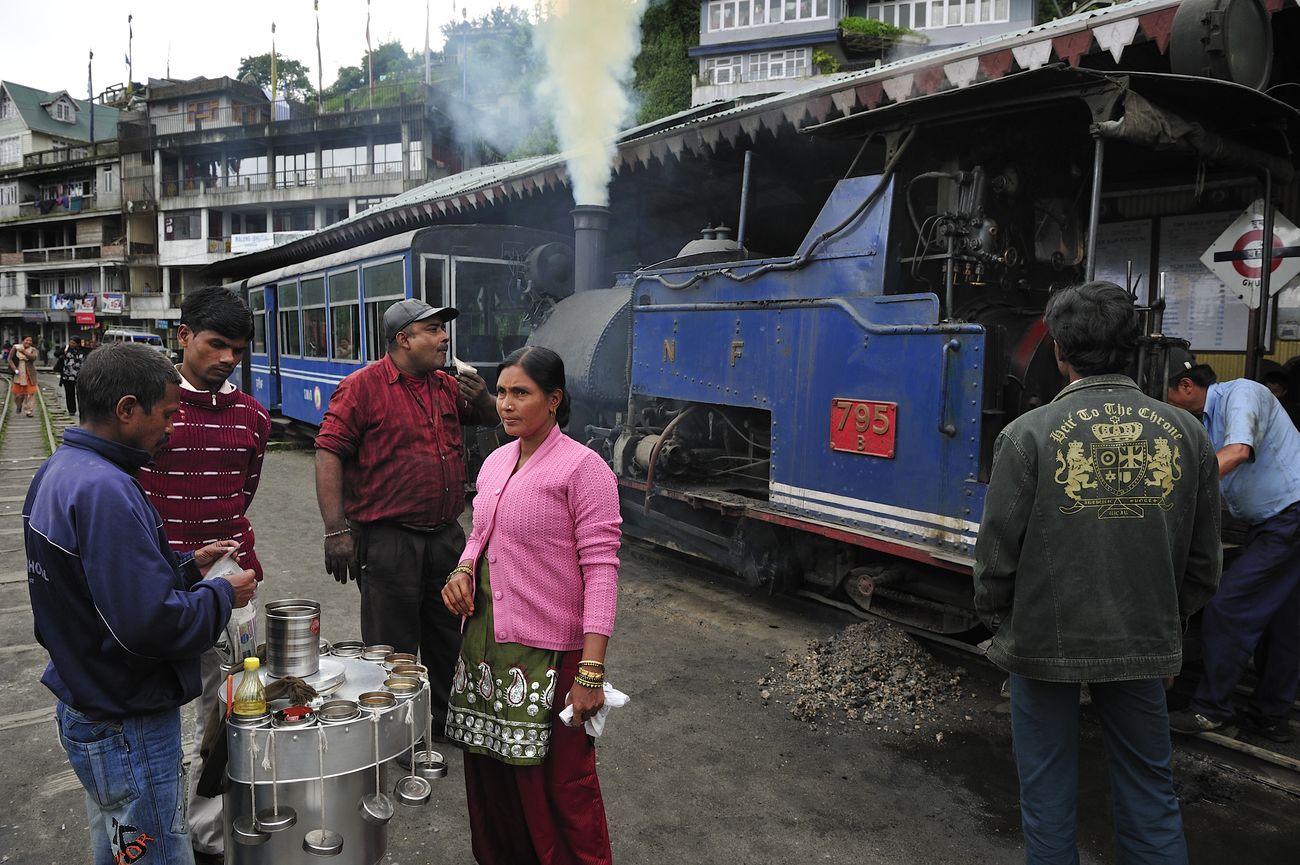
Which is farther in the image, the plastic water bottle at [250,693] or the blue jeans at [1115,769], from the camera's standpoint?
the blue jeans at [1115,769]

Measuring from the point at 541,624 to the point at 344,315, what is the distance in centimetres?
1049

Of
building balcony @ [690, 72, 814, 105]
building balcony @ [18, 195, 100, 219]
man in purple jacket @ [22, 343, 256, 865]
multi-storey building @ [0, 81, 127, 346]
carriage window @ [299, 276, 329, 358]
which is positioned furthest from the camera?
building balcony @ [18, 195, 100, 219]

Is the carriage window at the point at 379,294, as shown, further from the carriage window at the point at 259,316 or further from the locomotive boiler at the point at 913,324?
the carriage window at the point at 259,316

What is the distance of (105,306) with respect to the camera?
1806 inches

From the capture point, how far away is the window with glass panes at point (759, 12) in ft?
126

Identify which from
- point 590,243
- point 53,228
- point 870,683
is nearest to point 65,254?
point 53,228

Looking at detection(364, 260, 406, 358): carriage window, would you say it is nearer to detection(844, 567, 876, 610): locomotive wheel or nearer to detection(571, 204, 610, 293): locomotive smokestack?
detection(571, 204, 610, 293): locomotive smokestack

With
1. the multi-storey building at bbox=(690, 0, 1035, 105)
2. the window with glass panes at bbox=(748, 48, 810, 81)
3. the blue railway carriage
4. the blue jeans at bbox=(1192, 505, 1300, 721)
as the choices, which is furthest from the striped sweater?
the window with glass panes at bbox=(748, 48, 810, 81)

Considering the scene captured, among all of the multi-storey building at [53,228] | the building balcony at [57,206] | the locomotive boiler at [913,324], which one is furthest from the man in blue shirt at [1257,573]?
the building balcony at [57,206]

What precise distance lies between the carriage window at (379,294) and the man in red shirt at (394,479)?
634cm

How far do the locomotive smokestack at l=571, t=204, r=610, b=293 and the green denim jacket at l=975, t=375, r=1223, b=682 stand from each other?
6688mm

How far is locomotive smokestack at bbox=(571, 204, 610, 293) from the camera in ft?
28.6

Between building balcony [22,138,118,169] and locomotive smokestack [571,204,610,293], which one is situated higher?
building balcony [22,138,118,169]

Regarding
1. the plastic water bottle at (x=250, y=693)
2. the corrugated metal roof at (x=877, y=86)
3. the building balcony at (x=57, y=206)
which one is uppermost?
the building balcony at (x=57, y=206)
